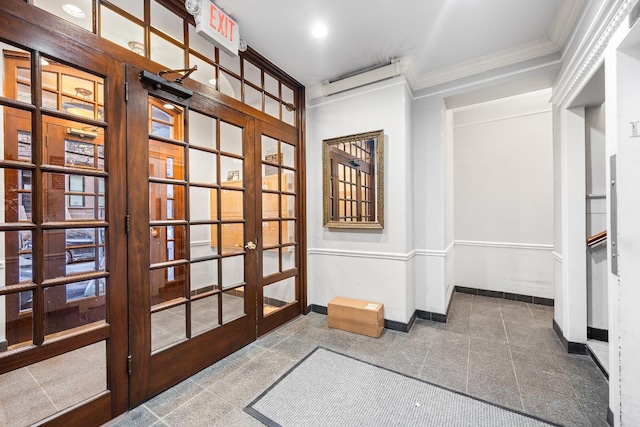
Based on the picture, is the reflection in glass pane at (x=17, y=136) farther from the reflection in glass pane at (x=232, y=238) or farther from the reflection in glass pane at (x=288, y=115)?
the reflection in glass pane at (x=288, y=115)

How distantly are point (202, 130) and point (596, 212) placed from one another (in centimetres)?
353

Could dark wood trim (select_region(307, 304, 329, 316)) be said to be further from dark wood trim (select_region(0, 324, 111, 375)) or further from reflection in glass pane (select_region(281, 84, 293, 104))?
reflection in glass pane (select_region(281, 84, 293, 104))

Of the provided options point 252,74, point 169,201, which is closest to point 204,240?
point 169,201

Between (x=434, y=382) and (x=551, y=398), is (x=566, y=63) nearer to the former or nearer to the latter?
(x=551, y=398)

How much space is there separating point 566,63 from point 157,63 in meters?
3.31

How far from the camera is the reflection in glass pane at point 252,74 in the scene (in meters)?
2.73

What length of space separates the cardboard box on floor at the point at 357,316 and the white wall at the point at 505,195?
216 centimetres

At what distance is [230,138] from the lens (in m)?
2.47

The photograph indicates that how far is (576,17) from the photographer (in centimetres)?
Answer: 204

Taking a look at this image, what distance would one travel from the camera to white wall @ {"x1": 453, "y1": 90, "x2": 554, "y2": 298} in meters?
3.67

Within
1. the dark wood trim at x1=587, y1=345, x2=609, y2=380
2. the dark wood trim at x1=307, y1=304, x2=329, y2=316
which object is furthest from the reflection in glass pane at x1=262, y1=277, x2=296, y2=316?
the dark wood trim at x1=587, y1=345, x2=609, y2=380

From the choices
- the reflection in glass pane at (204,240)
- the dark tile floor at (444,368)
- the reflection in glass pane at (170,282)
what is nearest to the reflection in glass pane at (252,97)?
the reflection in glass pane at (204,240)

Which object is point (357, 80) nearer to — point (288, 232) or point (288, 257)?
point (288, 232)

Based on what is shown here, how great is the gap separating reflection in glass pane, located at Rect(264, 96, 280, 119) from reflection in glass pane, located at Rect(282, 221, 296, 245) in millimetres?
1223
